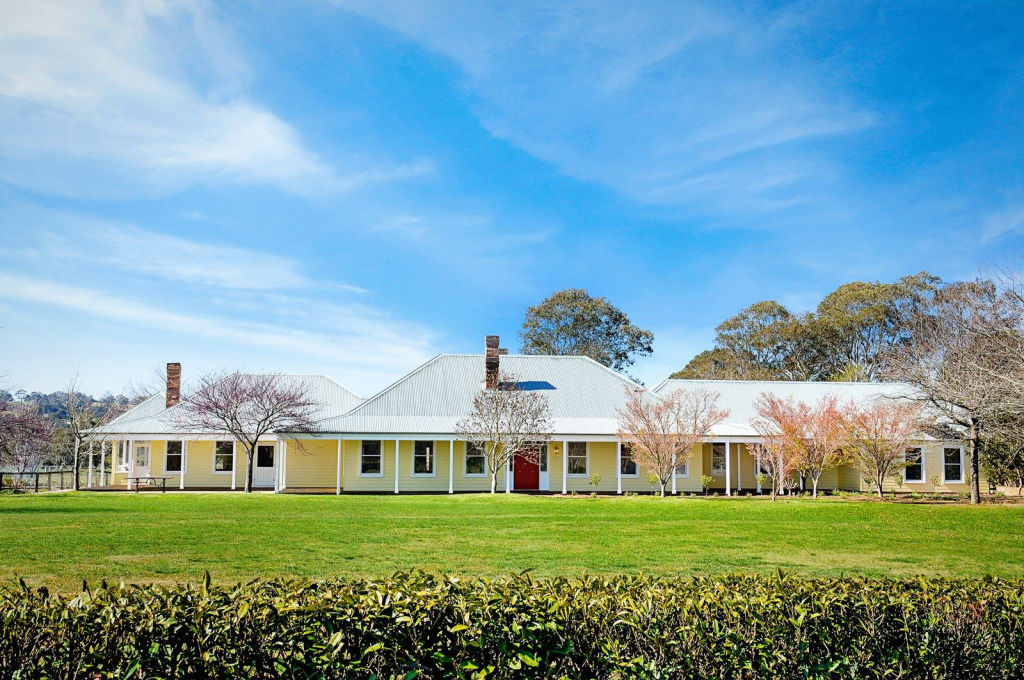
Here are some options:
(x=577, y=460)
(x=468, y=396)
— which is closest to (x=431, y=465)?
(x=468, y=396)

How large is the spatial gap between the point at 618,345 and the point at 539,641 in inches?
2258

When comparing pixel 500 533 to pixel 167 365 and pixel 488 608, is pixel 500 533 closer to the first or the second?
pixel 488 608

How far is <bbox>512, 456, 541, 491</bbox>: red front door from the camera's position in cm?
3142

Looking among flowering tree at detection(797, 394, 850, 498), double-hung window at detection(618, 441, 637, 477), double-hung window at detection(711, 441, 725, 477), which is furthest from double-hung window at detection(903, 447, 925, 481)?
double-hung window at detection(618, 441, 637, 477)

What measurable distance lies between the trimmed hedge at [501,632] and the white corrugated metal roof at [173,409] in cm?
2694

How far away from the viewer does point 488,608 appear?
445cm

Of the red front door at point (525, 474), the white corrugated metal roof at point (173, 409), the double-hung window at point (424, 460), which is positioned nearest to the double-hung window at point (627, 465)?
the red front door at point (525, 474)

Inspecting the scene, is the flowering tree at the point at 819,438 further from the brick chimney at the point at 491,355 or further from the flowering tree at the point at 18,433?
the flowering tree at the point at 18,433

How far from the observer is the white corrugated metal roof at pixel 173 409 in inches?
1260

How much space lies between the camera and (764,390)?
37.4 m

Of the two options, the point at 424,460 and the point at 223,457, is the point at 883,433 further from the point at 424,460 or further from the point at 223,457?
the point at 223,457

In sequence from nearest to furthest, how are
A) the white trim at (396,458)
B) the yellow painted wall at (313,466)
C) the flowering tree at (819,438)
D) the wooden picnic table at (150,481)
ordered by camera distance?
the flowering tree at (819,438)
the white trim at (396,458)
the wooden picnic table at (150,481)
the yellow painted wall at (313,466)

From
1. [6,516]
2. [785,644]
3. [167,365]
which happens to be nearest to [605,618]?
[785,644]

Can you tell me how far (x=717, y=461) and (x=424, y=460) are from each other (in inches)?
471
